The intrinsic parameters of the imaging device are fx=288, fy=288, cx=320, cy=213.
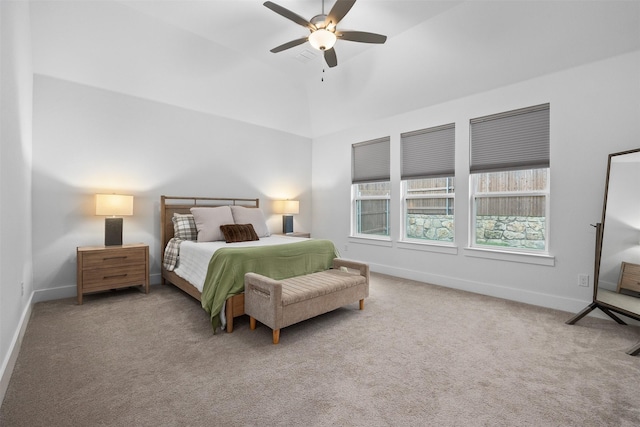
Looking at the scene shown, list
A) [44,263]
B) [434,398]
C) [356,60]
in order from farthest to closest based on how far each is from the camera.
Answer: [356,60] → [44,263] → [434,398]

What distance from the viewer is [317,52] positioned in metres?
4.05

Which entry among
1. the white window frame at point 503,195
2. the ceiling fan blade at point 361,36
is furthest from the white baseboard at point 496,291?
the ceiling fan blade at point 361,36

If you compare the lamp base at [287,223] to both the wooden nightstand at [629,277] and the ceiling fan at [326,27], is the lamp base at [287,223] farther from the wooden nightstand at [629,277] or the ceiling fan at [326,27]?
the wooden nightstand at [629,277]

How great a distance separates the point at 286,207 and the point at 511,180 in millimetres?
3515

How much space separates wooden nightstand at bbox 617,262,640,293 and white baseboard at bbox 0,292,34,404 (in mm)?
4472

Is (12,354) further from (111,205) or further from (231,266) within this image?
(111,205)

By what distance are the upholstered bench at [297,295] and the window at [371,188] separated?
6.75 feet

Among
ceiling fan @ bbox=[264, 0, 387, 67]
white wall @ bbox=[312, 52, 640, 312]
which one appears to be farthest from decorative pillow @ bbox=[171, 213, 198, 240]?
white wall @ bbox=[312, 52, 640, 312]

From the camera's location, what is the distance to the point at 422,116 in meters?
4.32

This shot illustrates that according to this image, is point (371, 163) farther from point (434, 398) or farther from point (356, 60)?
point (434, 398)

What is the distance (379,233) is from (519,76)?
9.57 ft

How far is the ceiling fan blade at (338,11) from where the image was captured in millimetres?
2315

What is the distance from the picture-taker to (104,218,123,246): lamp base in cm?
351

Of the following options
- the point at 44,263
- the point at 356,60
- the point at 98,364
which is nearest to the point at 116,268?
the point at 44,263
